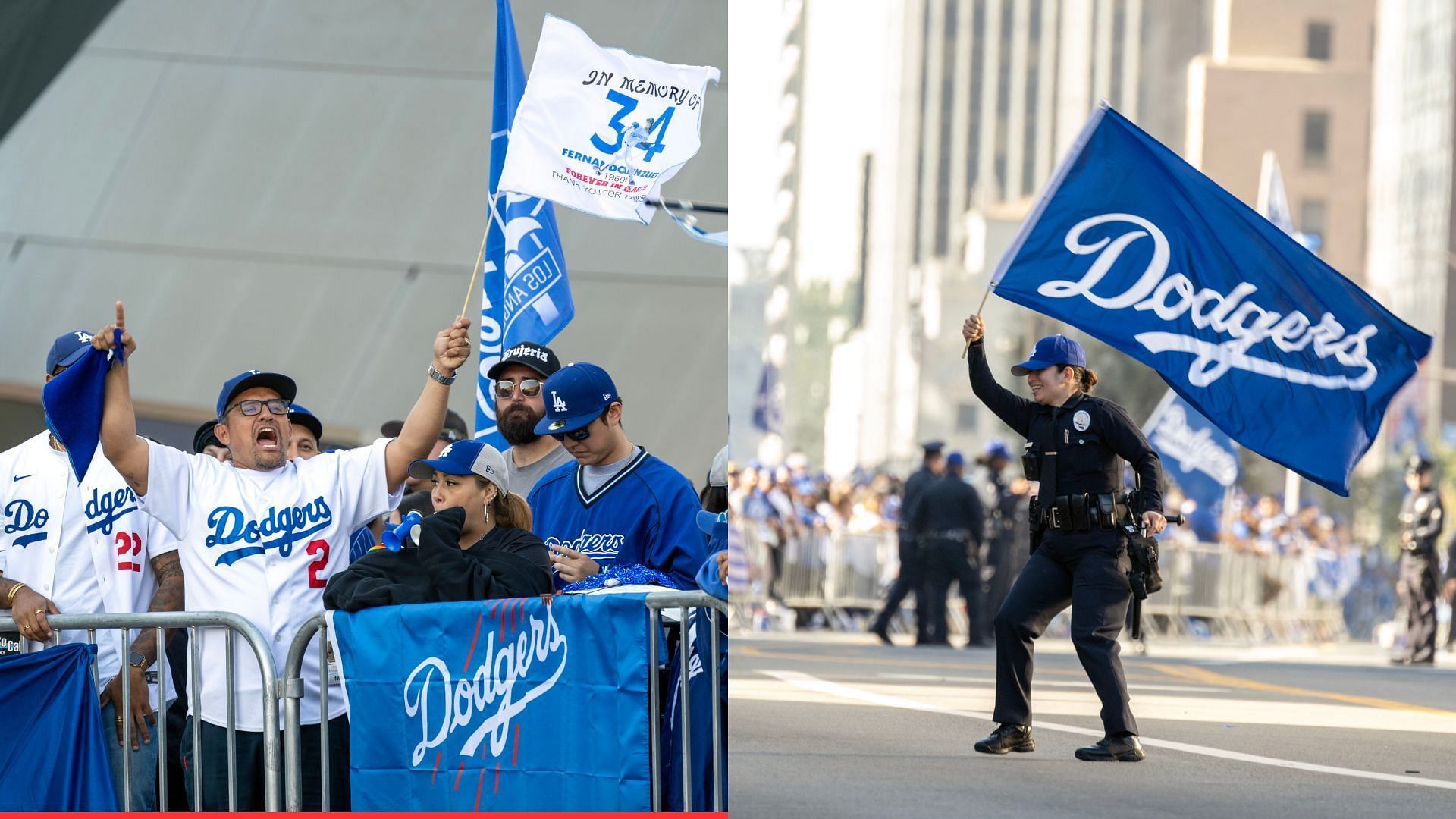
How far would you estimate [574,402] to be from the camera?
21.3 feet

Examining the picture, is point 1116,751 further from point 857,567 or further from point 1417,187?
point 1417,187

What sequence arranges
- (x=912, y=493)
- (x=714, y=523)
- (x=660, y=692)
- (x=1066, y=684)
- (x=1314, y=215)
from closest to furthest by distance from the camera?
(x=714, y=523) < (x=660, y=692) < (x=1066, y=684) < (x=912, y=493) < (x=1314, y=215)

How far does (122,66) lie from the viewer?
52.4ft

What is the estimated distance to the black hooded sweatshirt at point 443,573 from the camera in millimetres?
5910

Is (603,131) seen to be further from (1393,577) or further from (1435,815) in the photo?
(1393,577)

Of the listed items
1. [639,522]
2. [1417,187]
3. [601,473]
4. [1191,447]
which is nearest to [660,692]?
[639,522]

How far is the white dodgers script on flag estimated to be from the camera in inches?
334

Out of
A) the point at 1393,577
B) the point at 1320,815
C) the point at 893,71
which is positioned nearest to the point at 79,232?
the point at 1320,815

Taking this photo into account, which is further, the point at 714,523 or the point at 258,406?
the point at 258,406

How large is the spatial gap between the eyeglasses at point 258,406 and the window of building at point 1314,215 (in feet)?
212

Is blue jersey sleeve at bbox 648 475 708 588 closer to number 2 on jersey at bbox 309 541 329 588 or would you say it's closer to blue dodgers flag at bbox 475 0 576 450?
number 2 on jersey at bbox 309 541 329 588

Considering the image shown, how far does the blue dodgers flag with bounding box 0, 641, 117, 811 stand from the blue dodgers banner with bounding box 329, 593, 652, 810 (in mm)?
921

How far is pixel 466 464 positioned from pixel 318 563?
0.67 meters

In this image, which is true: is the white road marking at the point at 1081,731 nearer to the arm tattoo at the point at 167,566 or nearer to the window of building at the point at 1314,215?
the arm tattoo at the point at 167,566
